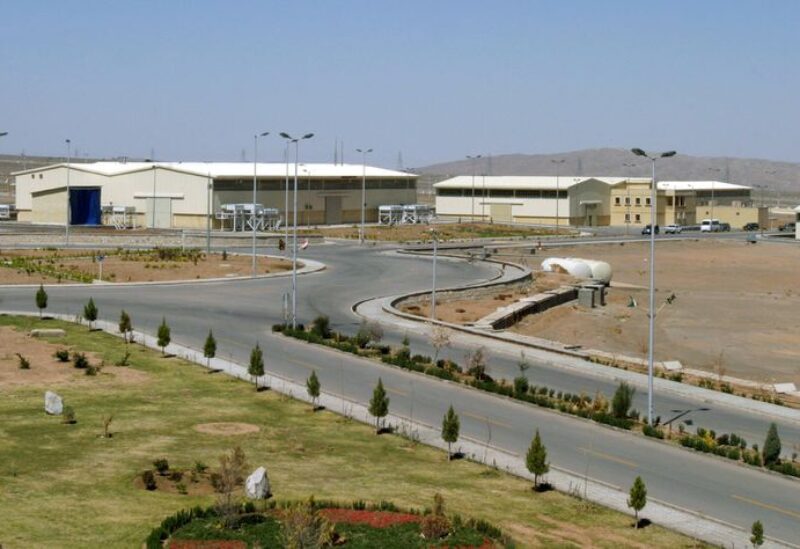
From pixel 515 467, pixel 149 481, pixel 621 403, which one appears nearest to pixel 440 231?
pixel 621 403

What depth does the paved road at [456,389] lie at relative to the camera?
29.6 meters

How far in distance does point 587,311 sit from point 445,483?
1760 inches

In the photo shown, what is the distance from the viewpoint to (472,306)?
2692 inches

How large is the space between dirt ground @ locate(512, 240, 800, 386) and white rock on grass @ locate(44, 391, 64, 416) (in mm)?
28272

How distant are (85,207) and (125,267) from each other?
51304 millimetres

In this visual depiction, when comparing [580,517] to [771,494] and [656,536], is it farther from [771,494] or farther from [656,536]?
[771,494]

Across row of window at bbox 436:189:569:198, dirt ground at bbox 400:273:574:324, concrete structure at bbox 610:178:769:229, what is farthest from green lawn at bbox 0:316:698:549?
concrete structure at bbox 610:178:769:229

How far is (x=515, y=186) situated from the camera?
163 meters

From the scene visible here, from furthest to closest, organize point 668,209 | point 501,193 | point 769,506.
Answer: point 668,209 → point 501,193 → point 769,506

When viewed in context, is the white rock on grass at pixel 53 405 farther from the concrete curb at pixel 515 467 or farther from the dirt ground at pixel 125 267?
the dirt ground at pixel 125 267

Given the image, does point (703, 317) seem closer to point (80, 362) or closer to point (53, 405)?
point (80, 362)

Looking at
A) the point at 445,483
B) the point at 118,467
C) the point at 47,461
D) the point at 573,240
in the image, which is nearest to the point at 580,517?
the point at 445,483

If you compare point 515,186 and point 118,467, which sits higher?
point 515,186

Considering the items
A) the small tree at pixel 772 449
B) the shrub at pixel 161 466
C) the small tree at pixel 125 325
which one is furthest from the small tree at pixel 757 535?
the small tree at pixel 125 325
